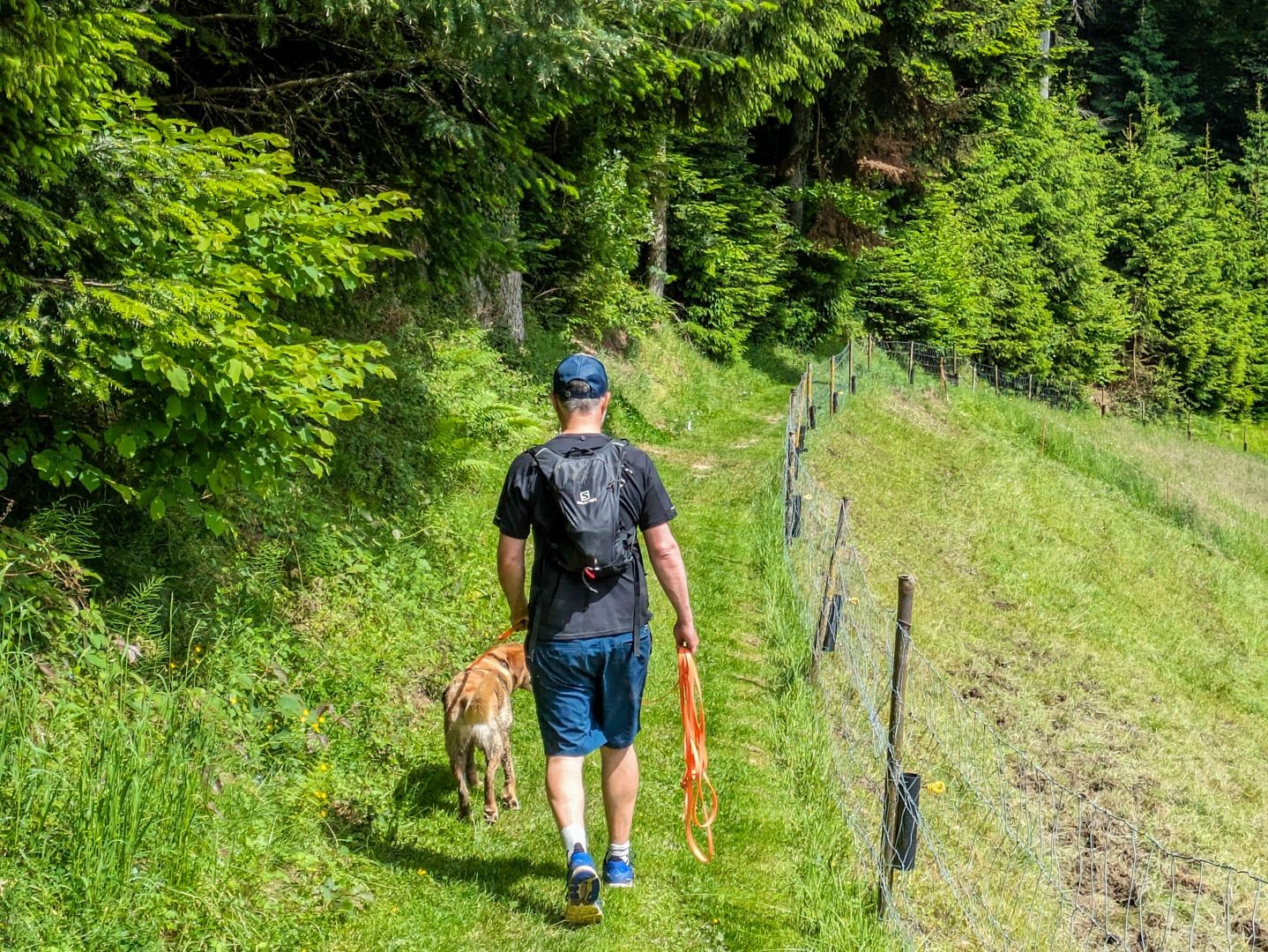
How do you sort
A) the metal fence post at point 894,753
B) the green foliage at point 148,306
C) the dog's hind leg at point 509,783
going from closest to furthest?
the green foliage at point 148,306 < the metal fence post at point 894,753 < the dog's hind leg at point 509,783

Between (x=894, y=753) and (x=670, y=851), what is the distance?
113 cm

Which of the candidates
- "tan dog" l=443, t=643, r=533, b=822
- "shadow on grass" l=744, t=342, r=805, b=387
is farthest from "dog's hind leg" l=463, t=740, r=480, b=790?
"shadow on grass" l=744, t=342, r=805, b=387

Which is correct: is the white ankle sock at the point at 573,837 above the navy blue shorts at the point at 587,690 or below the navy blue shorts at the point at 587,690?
below

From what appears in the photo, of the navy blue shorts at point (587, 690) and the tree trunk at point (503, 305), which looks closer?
the navy blue shorts at point (587, 690)

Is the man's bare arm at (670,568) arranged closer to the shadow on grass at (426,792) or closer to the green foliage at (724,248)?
the shadow on grass at (426,792)

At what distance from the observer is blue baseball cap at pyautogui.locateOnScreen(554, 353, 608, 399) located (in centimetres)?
416

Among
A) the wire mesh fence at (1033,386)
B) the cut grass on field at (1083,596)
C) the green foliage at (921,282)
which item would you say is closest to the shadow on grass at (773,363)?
the wire mesh fence at (1033,386)

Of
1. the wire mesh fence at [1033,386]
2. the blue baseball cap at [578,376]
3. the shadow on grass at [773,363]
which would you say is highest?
the blue baseball cap at [578,376]

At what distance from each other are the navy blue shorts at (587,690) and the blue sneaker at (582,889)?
39cm

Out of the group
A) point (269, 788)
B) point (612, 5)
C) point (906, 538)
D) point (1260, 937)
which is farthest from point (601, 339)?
point (269, 788)

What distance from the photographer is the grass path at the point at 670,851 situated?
4301mm

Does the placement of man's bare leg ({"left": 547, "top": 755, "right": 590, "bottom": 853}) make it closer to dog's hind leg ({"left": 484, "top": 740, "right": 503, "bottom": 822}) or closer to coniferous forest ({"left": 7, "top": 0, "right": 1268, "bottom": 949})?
coniferous forest ({"left": 7, "top": 0, "right": 1268, "bottom": 949})

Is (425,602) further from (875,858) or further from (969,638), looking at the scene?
(969,638)

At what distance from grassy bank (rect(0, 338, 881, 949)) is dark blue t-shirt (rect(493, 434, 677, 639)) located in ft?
4.02
